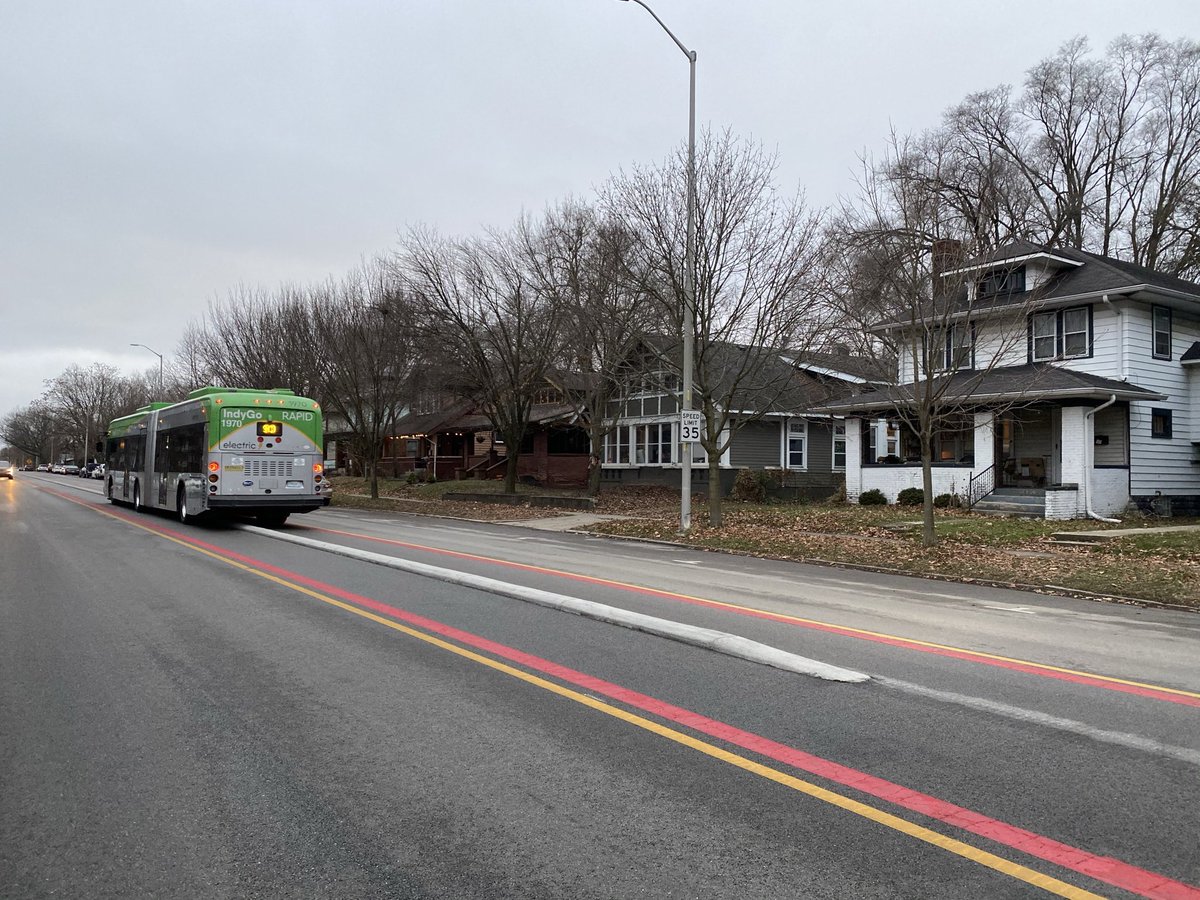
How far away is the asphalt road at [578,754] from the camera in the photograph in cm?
353

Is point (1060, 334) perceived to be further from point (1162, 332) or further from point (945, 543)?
point (945, 543)

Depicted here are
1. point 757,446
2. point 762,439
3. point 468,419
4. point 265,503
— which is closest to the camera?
point 265,503

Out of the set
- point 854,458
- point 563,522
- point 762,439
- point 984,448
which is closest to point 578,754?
point 563,522

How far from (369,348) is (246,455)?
13.7m

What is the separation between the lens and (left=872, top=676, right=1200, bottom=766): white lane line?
496cm

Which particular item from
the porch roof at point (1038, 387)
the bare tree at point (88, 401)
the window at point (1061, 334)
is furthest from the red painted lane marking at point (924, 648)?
the bare tree at point (88, 401)

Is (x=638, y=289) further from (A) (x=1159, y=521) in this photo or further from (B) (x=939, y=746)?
(B) (x=939, y=746)

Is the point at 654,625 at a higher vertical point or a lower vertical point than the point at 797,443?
lower

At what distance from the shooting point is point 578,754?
189 inches

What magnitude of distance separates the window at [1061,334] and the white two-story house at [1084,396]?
32 millimetres

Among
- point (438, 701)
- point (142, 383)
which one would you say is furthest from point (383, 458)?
point (142, 383)

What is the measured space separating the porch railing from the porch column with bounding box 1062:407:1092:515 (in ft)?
6.90

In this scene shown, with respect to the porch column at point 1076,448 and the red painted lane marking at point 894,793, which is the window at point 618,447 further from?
the red painted lane marking at point 894,793

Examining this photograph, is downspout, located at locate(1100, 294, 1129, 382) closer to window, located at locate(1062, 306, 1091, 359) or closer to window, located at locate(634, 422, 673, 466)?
window, located at locate(1062, 306, 1091, 359)
